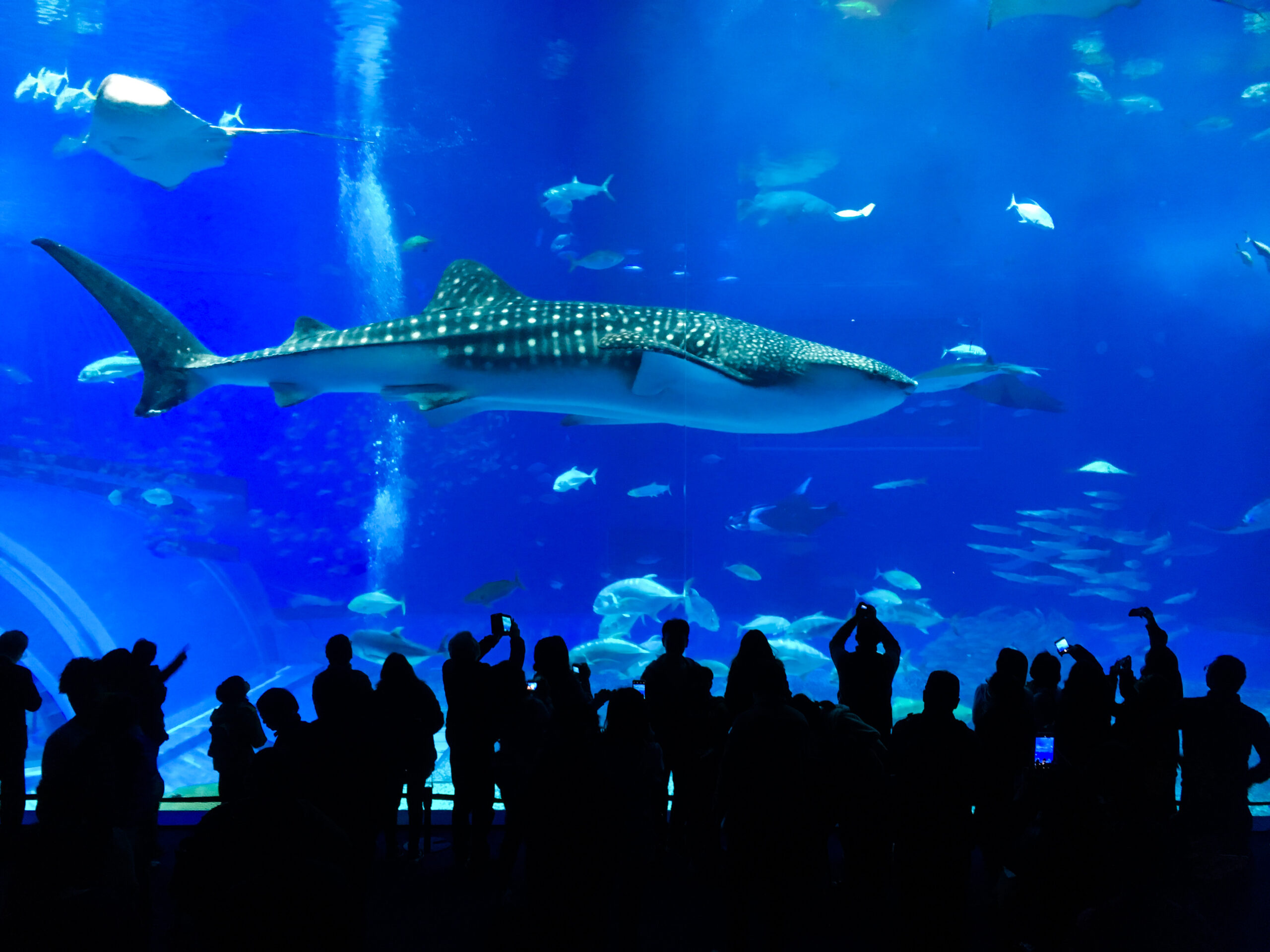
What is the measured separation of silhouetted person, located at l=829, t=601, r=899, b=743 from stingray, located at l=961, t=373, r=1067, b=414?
13.4m

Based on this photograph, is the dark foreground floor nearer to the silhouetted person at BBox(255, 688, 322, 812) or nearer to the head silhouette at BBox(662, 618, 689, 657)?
the silhouetted person at BBox(255, 688, 322, 812)

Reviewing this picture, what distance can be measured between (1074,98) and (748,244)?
28.9ft

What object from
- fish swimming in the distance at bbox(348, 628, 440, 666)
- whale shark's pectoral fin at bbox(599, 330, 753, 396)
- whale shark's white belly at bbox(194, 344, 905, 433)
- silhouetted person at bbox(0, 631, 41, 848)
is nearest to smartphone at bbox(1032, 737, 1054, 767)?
whale shark's white belly at bbox(194, 344, 905, 433)

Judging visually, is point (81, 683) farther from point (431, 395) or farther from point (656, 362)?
point (656, 362)

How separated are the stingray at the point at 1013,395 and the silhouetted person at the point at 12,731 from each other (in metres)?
15.5

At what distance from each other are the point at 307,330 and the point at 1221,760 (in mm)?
4616

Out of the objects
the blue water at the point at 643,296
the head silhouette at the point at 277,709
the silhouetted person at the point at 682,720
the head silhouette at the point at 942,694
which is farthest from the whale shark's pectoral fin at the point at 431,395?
the blue water at the point at 643,296

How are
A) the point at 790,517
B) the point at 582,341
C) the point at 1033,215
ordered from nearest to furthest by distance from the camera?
1. the point at 582,341
2. the point at 1033,215
3. the point at 790,517

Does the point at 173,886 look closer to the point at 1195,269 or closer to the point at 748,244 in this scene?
the point at 748,244

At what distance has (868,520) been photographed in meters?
23.2

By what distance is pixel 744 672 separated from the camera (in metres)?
2.68

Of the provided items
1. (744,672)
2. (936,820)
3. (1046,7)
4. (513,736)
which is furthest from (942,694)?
(1046,7)

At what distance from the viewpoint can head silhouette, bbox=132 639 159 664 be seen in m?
3.06

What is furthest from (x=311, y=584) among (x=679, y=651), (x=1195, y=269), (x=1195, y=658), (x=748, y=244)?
(x=1195, y=269)
